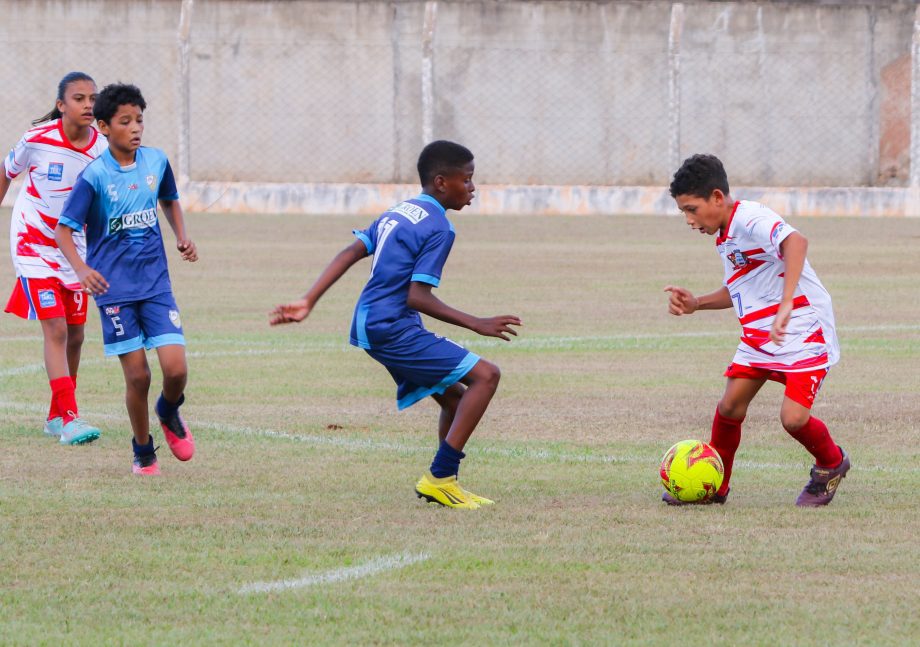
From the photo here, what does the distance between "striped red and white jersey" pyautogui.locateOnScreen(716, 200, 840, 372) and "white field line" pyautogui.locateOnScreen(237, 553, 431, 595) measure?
5.90 ft

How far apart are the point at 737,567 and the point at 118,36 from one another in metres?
19.8

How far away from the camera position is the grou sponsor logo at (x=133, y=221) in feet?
23.7

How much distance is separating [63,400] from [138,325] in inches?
44.3

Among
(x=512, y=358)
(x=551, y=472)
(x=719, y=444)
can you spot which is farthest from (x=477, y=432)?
(x=512, y=358)

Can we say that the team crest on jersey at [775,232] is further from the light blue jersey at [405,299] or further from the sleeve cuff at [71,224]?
A: the sleeve cuff at [71,224]

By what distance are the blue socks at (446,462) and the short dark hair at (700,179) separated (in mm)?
1348

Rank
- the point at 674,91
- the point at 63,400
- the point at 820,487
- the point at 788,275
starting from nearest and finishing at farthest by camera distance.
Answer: the point at 788,275 < the point at 820,487 < the point at 63,400 < the point at 674,91

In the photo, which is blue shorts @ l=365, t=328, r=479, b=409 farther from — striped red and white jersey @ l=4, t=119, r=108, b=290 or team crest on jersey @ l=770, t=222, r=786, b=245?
striped red and white jersey @ l=4, t=119, r=108, b=290

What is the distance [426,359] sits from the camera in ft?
21.4

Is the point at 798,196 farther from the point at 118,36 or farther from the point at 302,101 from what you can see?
the point at 118,36

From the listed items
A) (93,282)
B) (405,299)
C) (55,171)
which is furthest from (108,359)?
(405,299)

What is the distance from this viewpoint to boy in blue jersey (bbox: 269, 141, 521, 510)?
6438 mm

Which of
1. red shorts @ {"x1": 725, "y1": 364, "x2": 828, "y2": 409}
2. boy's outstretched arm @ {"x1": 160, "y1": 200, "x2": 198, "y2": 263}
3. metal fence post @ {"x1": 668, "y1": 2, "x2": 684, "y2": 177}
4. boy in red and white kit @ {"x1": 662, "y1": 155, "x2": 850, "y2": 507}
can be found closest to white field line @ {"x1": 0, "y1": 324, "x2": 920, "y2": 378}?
boy's outstretched arm @ {"x1": 160, "y1": 200, "x2": 198, "y2": 263}

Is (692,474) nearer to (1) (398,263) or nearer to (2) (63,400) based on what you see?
(1) (398,263)
